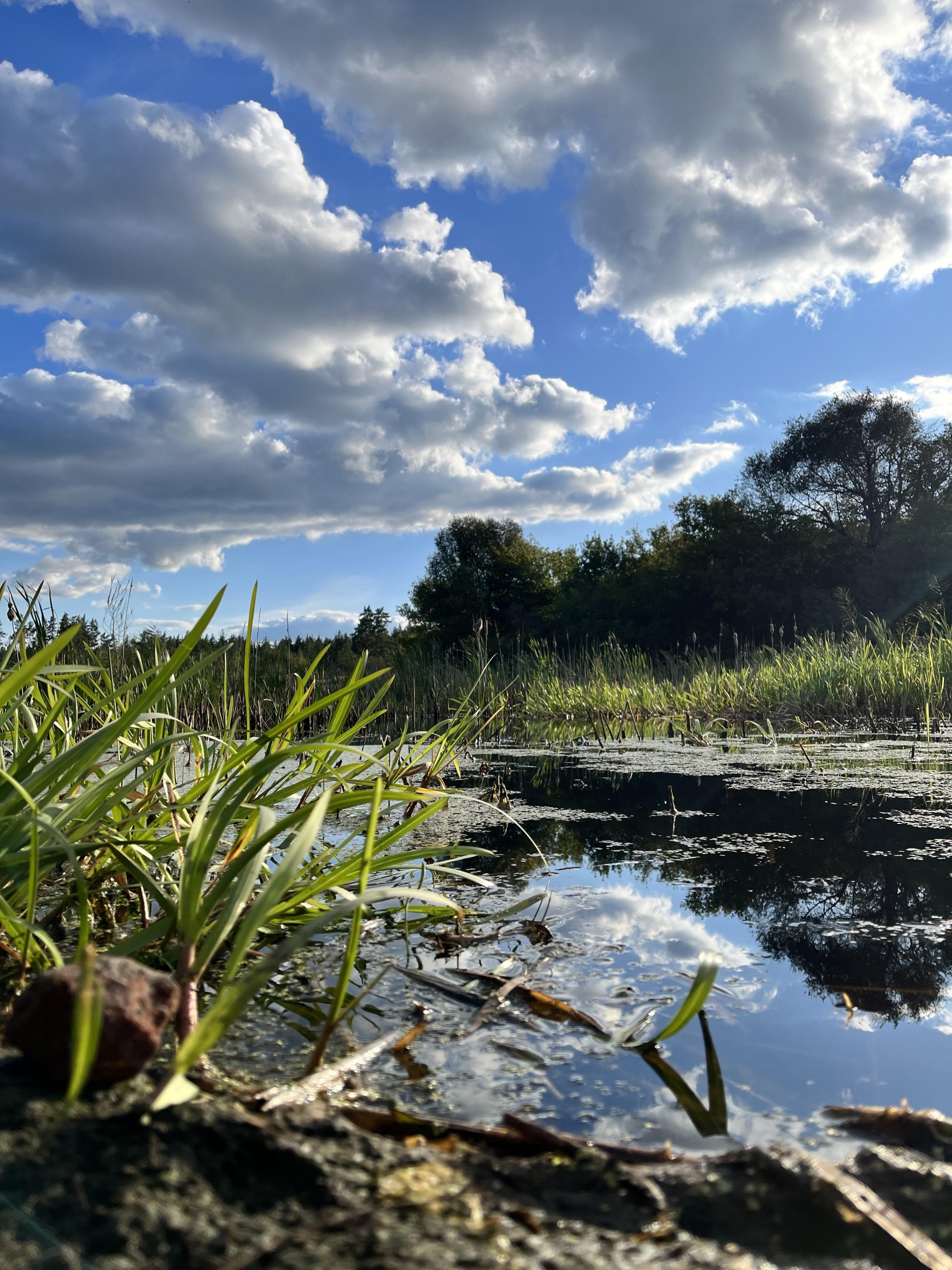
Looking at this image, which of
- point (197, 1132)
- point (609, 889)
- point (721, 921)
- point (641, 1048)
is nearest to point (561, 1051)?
point (641, 1048)

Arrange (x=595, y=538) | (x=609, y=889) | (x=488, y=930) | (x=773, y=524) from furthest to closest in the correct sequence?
(x=595, y=538) < (x=773, y=524) < (x=609, y=889) < (x=488, y=930)

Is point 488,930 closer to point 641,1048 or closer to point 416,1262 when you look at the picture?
point 641,1048

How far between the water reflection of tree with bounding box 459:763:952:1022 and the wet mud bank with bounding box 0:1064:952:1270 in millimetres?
494

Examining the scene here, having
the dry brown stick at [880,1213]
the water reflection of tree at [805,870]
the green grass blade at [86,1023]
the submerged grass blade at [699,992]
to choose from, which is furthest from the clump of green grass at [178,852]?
the water reflection of tree at [805,870]

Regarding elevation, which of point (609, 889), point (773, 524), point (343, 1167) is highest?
point (773, 524)

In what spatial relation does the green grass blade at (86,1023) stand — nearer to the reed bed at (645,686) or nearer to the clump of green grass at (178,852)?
the clump of green grass at (178,852)

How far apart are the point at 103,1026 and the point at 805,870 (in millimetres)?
1515

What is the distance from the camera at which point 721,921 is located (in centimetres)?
137

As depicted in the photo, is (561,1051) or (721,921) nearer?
(561,1051)

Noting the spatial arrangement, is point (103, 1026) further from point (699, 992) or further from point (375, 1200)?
point (699, 992)

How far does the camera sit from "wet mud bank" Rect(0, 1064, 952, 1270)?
47cm

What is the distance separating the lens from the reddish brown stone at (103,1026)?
0.61m

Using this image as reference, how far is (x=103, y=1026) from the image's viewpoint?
608 millimetres

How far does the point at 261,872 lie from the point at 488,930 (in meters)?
0.48
